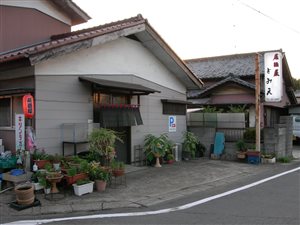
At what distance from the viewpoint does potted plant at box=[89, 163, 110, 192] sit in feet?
28.4

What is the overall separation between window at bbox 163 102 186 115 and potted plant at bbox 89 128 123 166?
18.7ft

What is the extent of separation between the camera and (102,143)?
9820 millimetres

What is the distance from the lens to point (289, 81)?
1107 inches

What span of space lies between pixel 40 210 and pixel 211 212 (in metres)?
3.84

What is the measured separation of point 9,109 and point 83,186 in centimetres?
415

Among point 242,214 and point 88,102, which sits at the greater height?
point 88,102

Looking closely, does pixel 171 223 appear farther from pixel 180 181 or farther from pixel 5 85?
pixel 5 85

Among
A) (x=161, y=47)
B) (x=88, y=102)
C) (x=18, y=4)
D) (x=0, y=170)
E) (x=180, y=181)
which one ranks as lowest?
(x=180, y=181)

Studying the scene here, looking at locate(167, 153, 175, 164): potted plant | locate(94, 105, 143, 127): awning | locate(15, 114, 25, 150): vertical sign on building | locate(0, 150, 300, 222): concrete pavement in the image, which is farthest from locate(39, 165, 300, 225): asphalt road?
locate(167, 153, 175, 164): potted plant

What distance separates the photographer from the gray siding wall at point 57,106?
9586 mm

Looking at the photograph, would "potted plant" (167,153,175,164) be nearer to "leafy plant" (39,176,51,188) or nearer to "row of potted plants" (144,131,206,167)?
"row of potted plants" (144,131,206,167)

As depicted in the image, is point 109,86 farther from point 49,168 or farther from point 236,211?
point 236,211

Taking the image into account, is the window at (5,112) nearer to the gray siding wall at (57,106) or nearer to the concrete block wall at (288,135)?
the gray siding wall at (57,106)

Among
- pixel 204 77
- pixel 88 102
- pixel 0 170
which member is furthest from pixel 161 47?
pixel 204 77
